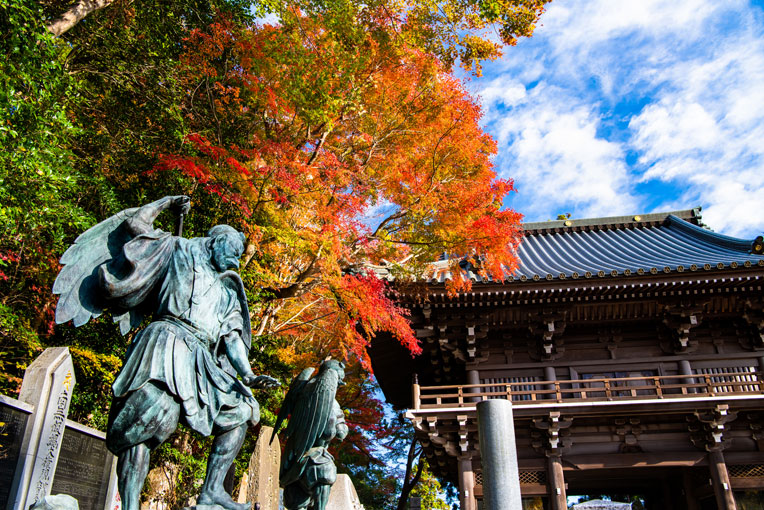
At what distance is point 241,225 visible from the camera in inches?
385

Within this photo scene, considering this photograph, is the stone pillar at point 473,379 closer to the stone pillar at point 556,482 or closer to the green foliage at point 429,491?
the stone pillar at point 556,482

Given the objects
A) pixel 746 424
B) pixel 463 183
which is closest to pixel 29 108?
pixel 463 183

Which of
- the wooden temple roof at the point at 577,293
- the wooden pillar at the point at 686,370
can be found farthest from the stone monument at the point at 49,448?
the wooden pillar at the point at 686,370

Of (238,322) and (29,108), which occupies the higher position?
(29,108)

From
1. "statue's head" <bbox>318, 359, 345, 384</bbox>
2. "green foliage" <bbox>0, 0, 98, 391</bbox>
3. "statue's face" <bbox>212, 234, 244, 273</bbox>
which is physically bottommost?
"statue's head" <bbox>318, 359, 345, 384</bbox>

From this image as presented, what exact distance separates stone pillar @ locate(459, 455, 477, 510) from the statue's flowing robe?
28.8 feet

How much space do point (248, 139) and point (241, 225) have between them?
1912mm

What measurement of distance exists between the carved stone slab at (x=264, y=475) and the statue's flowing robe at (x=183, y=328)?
416cm

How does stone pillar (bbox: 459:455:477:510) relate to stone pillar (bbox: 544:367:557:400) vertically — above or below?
below

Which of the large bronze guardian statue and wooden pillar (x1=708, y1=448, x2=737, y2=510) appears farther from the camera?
wooden pillar (x1=708, y1=448, x2=737, y2=510)

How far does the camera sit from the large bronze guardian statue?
8.78 ft

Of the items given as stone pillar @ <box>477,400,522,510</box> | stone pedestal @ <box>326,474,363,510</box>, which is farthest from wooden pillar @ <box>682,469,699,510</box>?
stone pedestal @ <box>326,474,363,510</box>

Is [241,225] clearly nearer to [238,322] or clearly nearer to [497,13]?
[497,13]

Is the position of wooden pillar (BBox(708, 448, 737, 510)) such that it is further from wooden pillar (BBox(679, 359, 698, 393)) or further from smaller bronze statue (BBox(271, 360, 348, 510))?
smaller bronze statue (BBox(271, 360, 348, 510))
